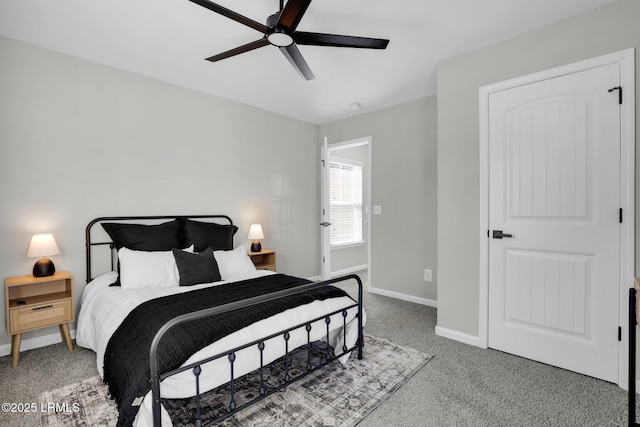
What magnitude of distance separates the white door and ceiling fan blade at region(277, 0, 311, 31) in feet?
6.06

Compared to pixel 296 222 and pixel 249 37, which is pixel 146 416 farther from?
pixel 296 222

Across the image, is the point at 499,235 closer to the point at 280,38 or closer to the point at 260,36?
the point at 280,38

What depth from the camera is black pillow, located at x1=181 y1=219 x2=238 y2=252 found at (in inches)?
131

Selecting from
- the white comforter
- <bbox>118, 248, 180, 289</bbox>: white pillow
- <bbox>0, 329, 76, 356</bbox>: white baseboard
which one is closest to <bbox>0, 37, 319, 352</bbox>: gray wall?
<bbox>0, 329, 76, 356</bbox>: white baseboard

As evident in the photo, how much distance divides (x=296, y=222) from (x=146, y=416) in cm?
359

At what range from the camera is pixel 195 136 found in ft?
12.3

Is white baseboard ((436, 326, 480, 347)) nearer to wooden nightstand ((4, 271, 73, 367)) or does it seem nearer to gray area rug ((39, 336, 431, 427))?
gray area rug ((39, 336, 431, 427))

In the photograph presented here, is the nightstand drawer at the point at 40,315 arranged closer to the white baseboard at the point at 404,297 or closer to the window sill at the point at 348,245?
the white baseboard at the point at 404,297

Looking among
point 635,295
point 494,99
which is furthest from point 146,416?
point 494,99

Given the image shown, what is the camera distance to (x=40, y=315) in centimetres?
252

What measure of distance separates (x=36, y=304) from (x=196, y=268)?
1215 mm

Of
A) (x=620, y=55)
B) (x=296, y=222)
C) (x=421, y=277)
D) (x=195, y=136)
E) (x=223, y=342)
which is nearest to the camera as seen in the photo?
(x=223, y=342)

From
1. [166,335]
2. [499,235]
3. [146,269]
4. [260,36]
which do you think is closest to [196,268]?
[146,269]

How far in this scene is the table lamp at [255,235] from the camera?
4.06 meters
